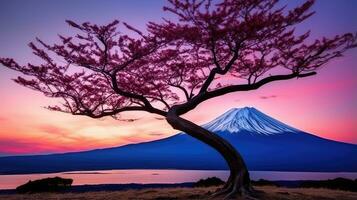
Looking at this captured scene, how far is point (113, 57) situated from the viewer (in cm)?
1350

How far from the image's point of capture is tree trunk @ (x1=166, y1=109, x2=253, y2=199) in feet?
42.6

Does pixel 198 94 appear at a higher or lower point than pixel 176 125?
higher

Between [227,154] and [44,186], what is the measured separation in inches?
341

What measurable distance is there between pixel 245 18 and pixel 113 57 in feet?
12.8

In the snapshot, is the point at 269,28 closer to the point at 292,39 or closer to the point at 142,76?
the point at 292,39

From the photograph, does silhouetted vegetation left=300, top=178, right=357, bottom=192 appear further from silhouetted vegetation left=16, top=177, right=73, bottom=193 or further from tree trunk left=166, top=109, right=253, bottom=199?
silhouetted vegetation left=16, top=177, right=73, bottom=193

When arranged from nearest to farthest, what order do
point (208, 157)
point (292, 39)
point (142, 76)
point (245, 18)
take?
1. point (245, 18)
2. point (292, 39)
3. point (142, 76)
4. point (208, 157)

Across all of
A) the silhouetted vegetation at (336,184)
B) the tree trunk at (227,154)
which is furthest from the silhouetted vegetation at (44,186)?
the silhouetted vegetation at (336,184)

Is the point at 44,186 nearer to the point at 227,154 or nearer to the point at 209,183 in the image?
the point at 209,183

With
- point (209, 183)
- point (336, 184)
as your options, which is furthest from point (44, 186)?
point (336, 184)

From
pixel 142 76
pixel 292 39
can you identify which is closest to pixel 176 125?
pixel 142 76

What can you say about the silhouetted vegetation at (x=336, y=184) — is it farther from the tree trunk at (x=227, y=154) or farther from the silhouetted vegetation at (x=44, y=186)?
the silhouetted vegetation at (x=44, y=186)

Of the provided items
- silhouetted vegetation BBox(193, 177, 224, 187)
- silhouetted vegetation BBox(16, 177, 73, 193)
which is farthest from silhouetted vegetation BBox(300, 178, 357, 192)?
silhouetted vegetation BBox(16, 177, 73, 193)

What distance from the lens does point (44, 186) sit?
→ 1838 centimetres
